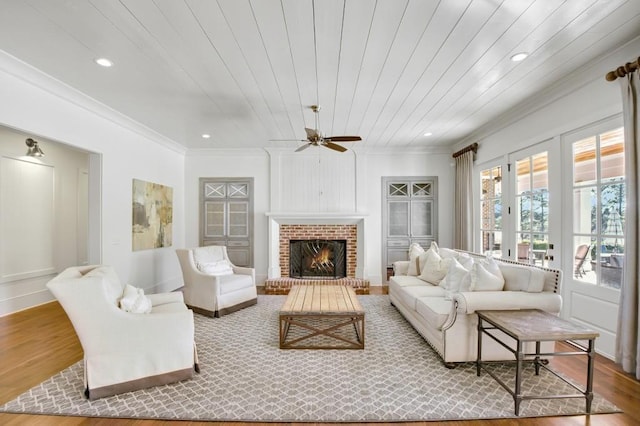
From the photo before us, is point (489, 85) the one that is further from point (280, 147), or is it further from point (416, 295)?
point (280, 147)

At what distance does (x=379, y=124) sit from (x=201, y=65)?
2704mm

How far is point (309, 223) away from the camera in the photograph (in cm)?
596

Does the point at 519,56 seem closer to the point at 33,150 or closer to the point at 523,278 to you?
the point at 523,278

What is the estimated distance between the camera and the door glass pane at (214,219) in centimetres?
605

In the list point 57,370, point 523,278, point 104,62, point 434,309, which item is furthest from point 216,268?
point 523,278

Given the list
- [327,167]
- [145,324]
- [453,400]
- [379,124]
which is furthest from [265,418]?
[327,167]

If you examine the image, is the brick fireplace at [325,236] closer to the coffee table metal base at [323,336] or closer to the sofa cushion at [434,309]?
the coffee table metal base at [323,336]

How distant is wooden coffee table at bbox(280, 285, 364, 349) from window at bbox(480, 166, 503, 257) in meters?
2.58

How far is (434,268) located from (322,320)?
160 cm

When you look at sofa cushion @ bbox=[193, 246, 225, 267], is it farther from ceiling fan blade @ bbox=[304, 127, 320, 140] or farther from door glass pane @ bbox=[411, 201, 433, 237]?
door glass pane @ bbox=[411, 201, 433, 237]

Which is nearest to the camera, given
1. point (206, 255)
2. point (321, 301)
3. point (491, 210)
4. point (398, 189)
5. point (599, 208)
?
point (599, 208)

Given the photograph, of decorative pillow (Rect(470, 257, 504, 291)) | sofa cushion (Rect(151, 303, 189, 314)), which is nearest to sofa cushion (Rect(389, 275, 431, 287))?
decorative pillow (Rect(470, 257, 504, 291))

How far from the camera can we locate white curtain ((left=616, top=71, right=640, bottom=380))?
2.34 metres

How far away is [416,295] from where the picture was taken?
10.7 feet
